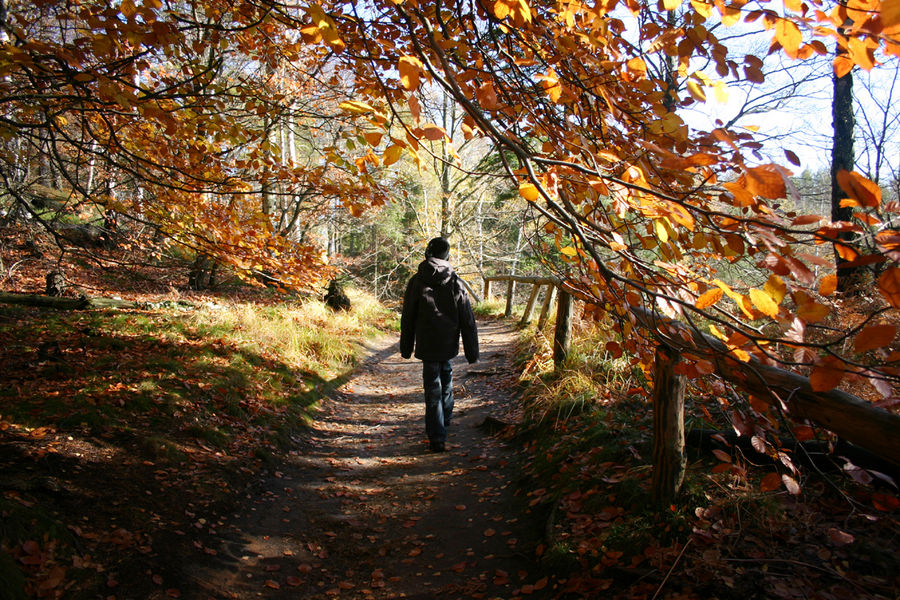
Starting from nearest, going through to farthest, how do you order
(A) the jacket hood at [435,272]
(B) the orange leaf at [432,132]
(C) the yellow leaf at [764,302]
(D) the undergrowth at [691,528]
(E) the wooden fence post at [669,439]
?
(C) the yellow leaf at [764,302], (B) the orange leaf at [432,132], (D) the undergrowth at [691,528], (E) the wooden fence post at [669,439], (A) the jacket hood at [435,272]

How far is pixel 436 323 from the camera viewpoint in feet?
16.0

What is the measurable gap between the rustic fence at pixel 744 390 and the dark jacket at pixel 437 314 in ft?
7.88

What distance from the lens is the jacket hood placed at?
485 centimetres

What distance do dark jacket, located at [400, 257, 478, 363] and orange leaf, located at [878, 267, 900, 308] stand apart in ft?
→ 12.8

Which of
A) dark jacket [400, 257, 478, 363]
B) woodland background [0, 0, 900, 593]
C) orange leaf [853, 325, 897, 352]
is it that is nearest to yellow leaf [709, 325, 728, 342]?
woodland background [0, 0, 900, 593]

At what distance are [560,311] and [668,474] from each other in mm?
3257

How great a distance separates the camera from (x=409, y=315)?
16.3 feet

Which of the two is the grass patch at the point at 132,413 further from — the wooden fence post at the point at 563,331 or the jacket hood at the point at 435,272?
the wooden fence post at the point at 563,331

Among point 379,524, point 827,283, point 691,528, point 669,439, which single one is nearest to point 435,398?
point 379,524

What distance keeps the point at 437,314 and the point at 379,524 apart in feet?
6.80

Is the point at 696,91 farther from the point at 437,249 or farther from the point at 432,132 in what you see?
the point at 437,249

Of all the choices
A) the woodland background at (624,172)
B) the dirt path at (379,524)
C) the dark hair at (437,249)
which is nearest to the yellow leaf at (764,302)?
the woodland background at (624,172)

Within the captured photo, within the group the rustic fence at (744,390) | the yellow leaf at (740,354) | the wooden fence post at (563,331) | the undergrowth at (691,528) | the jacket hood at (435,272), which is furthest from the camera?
the wooden fence post at (563,331)

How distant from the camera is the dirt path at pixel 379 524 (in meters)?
2.91
